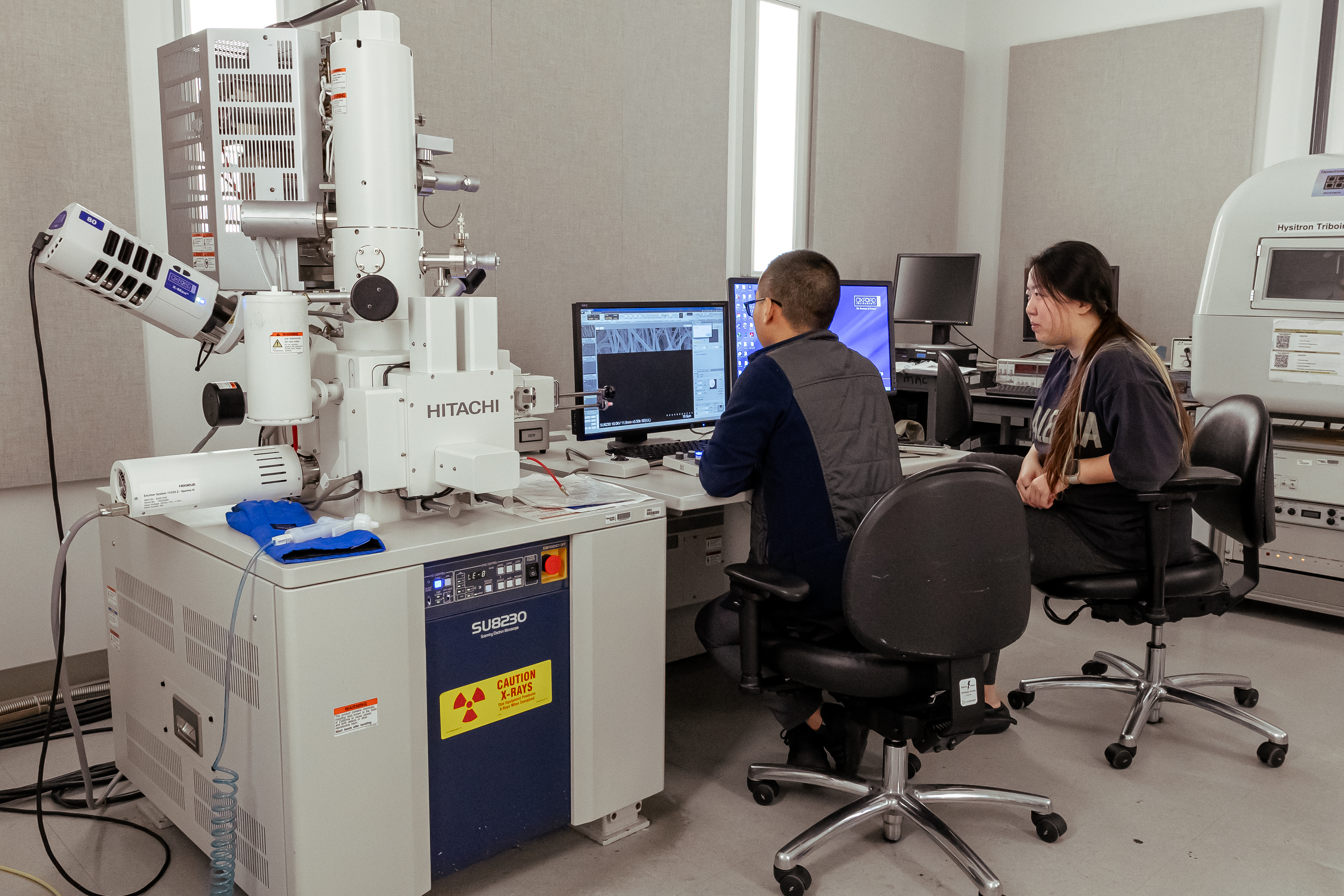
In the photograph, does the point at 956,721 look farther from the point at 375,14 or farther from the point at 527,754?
the point at 375,14

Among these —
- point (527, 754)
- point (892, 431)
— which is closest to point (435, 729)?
point (527, 754)

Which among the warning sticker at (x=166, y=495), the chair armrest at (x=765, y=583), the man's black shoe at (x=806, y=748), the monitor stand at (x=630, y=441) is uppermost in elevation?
Answer: the warning sticker at (x=166, y=495)

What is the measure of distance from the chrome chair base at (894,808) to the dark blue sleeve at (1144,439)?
75 cm

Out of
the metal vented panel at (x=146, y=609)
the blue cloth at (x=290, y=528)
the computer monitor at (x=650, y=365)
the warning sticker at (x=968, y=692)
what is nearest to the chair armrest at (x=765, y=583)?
the warning sticker at (x=968, y=692)

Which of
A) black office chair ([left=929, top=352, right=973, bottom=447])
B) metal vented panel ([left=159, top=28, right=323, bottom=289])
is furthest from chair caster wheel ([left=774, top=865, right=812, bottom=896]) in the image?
black office chair ([left=929, top=352, right=973, bottom=447])

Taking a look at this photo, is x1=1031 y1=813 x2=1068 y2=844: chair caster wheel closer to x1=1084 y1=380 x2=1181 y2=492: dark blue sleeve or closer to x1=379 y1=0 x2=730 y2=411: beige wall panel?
x1=1084 y1=380 x2=1181 y2=492: dark blue sleeve

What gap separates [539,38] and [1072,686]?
102 inches

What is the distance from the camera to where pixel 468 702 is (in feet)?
5.80

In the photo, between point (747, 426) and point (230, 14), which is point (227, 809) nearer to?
point (747, 426)

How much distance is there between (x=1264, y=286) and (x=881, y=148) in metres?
1.95

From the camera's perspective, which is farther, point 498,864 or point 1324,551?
point 1324,551

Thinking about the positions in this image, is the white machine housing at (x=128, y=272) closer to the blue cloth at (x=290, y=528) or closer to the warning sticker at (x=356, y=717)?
the blue cloth at (x=290, y=528)

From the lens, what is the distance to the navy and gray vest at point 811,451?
1911 mm

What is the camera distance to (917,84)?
4.83 meters
